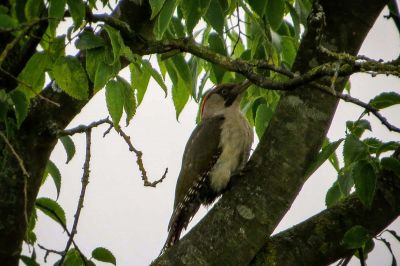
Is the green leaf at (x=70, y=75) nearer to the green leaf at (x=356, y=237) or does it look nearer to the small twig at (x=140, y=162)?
the small twig at (x=140, y=162)

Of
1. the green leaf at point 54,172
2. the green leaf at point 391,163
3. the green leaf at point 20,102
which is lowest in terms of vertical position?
the green leaf at point 391,163

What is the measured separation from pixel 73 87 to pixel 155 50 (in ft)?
1.81

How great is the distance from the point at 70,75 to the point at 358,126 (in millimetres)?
1198

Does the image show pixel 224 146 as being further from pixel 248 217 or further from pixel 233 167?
pixel 248 217

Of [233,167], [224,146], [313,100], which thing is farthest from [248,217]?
[224,146]

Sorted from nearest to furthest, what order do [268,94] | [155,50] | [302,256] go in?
1. [302,256]
2. [155,50]
3. [268,94]

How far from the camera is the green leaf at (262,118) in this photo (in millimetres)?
3807

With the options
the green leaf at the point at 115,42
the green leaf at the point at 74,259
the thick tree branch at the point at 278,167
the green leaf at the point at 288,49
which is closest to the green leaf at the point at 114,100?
the green leaf at the point at 115,42

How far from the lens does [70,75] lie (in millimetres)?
2838

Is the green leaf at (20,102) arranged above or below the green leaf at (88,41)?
below

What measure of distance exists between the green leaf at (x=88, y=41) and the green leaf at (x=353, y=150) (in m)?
1.06

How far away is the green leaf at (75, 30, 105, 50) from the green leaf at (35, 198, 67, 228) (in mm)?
1117

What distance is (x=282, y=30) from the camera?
4.25 m

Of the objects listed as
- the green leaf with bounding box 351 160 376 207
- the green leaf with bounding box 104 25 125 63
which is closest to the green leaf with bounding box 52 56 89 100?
the green leaf with bounding box 104 25 125 63
